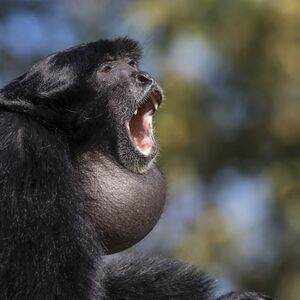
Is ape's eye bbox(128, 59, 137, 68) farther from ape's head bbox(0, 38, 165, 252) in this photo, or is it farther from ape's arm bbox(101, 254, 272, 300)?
ape's arm bbox(101, 254, 272, 300)

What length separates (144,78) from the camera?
7008 millimetres

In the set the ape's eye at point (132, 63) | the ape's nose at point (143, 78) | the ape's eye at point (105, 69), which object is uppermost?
the ape's eye at point (132, 63)

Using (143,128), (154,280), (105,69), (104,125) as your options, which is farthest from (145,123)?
(154,280)

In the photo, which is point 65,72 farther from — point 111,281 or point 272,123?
point 272,123

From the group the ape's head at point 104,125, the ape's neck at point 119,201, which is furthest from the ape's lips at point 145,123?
the ape's neck at point 119,201

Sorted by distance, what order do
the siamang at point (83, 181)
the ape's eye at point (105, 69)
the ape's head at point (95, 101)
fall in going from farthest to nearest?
the ape's eye at point (105, 69) → the ape's head at point (95, 101) → the siamang at point (83, 181)

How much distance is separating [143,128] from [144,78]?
326mm

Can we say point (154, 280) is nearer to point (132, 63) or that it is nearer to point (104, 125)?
point (104, 125)

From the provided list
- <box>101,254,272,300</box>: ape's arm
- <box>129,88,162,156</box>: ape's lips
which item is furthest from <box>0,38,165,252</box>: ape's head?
<box>101,254,272,300</box>: ape's arm

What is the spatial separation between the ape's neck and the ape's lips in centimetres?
21

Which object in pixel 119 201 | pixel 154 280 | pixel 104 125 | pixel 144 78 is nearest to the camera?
pixel 119 201

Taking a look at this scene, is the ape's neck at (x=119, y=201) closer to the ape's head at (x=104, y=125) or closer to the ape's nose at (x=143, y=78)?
the ape's head at (x=104, y=125)

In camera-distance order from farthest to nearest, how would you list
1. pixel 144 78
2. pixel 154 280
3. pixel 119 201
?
pixel 154 280, pixel 144 78, pixel 119 201

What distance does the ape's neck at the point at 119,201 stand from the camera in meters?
6.66
